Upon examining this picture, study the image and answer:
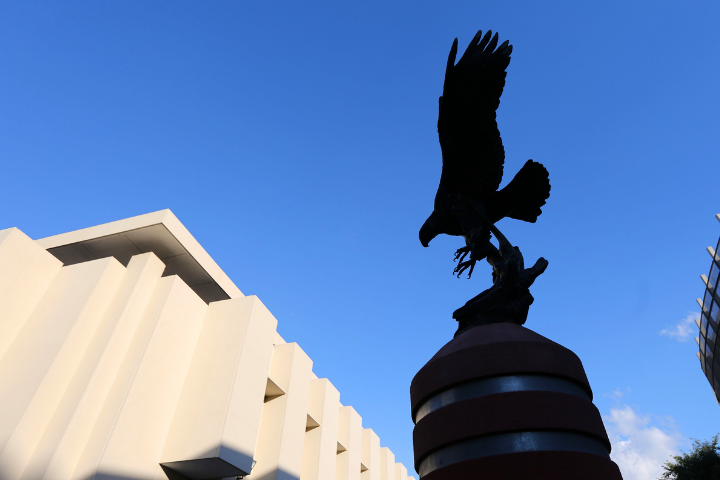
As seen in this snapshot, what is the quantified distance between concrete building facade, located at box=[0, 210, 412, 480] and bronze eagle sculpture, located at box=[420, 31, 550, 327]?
362 inches

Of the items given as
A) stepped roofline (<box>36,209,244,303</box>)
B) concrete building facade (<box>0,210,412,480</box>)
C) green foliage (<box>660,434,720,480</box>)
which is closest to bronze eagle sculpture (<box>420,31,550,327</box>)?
concrete building facade (<box>0,210,412,480</box>)

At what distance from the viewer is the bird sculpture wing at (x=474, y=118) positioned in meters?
5.01

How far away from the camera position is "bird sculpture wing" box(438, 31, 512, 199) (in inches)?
197

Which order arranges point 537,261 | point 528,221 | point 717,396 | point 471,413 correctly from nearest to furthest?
1. point 471,413
2. point 537,261
3. point 528,221
4. point 717,396

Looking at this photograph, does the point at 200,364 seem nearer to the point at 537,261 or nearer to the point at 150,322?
the point at 150,322

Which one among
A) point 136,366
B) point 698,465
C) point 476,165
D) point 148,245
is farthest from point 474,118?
point 698,465

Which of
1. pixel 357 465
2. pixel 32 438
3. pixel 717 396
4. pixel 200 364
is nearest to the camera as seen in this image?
pixel 32 438

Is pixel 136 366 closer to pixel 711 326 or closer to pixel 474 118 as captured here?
pixel 474 118

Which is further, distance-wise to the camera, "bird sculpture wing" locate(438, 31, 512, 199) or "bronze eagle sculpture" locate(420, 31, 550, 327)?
"bird sculpture wing" locate(438, 31, 512, 199)

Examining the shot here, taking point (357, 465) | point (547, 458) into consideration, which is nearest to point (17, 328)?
point (547, 458)

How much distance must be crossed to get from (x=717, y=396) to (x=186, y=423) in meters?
31.7

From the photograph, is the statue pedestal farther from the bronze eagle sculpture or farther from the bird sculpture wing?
the bird sculpture wing

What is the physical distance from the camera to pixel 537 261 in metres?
4.96

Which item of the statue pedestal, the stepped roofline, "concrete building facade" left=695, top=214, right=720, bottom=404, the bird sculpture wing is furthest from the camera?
"concrete building facade" left=695, top=214, right=720, bottom=404
